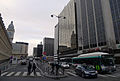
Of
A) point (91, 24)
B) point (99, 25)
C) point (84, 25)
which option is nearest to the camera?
point (99, 25)

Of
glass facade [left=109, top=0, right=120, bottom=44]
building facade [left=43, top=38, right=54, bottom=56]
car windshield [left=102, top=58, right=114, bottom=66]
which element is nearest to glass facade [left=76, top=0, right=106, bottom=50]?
glass facade [left=109, top=0, right=120, bottom=44]

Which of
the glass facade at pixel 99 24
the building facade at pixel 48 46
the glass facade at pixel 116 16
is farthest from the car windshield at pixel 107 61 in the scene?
the building facade at pixel 48 46

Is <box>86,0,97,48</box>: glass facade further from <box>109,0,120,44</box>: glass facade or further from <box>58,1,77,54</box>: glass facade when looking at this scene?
<box>58,1,77,54</box>: glass facade

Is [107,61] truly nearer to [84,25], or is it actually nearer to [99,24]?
[99,24]

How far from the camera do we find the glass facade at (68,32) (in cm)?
7975

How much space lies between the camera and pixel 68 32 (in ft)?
289

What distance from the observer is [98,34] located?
5188 cm

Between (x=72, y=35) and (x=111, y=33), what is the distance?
35588 millimetres

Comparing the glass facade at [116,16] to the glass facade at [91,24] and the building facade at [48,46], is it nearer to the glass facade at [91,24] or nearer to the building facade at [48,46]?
the glass facade at [91,24]

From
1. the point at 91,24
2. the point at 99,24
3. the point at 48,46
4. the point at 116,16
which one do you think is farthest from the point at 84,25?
the point at 48,46

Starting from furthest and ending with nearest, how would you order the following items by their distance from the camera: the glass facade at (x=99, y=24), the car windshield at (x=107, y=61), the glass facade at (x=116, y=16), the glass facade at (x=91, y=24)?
the glass facade at (x=91, y=24)
the glass facade at (x=99, y=24)
the glass facade at (x=116, y=16)
the car windshield at (x=107, y=61)

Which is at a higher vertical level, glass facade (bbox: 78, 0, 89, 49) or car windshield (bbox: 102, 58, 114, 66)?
glass facade (bbox: 78, 0, 89, 49)

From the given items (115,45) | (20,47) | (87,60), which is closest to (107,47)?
(115,45)

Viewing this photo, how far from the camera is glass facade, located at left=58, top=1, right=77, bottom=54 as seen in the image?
3140 inches
